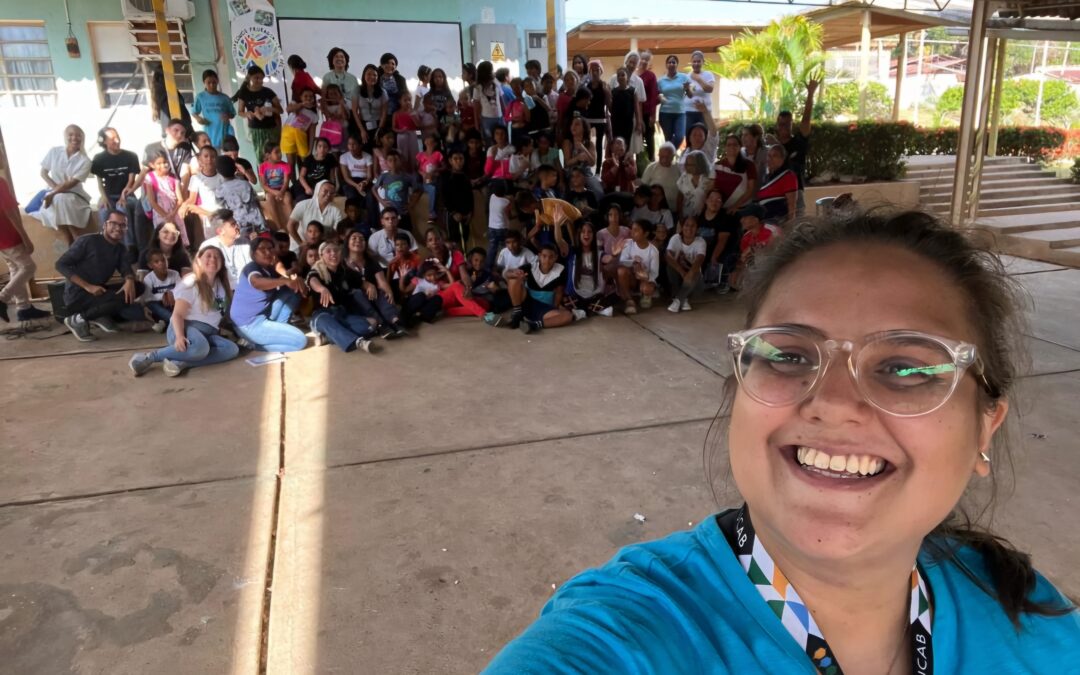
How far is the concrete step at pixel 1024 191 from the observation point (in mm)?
10422

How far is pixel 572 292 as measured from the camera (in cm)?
652

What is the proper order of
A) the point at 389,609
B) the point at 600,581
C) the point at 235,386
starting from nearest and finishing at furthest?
the point at 600,581, the point at 389,609, the point at 235,386

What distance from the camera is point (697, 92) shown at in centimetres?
921

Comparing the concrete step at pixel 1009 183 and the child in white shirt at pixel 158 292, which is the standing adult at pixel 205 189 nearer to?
the child in white shirt at pixel 158 292

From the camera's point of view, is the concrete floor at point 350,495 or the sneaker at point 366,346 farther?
the sneaker at point 366,346

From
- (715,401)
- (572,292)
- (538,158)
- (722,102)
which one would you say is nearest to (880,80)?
(722,102)

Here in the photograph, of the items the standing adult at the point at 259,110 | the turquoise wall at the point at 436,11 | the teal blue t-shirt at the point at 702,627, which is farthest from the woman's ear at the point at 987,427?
the turquoise wall at the point at 436,11

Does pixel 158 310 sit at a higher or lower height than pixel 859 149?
lower

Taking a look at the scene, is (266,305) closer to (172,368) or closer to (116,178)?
(172,368)

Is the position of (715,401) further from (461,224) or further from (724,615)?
(461,224)

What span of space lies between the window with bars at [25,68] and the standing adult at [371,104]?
469 cm

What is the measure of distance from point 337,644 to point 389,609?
0.22 m

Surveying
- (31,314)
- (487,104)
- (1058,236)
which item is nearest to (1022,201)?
(1058,236)

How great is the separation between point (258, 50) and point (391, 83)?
9.99 feet
